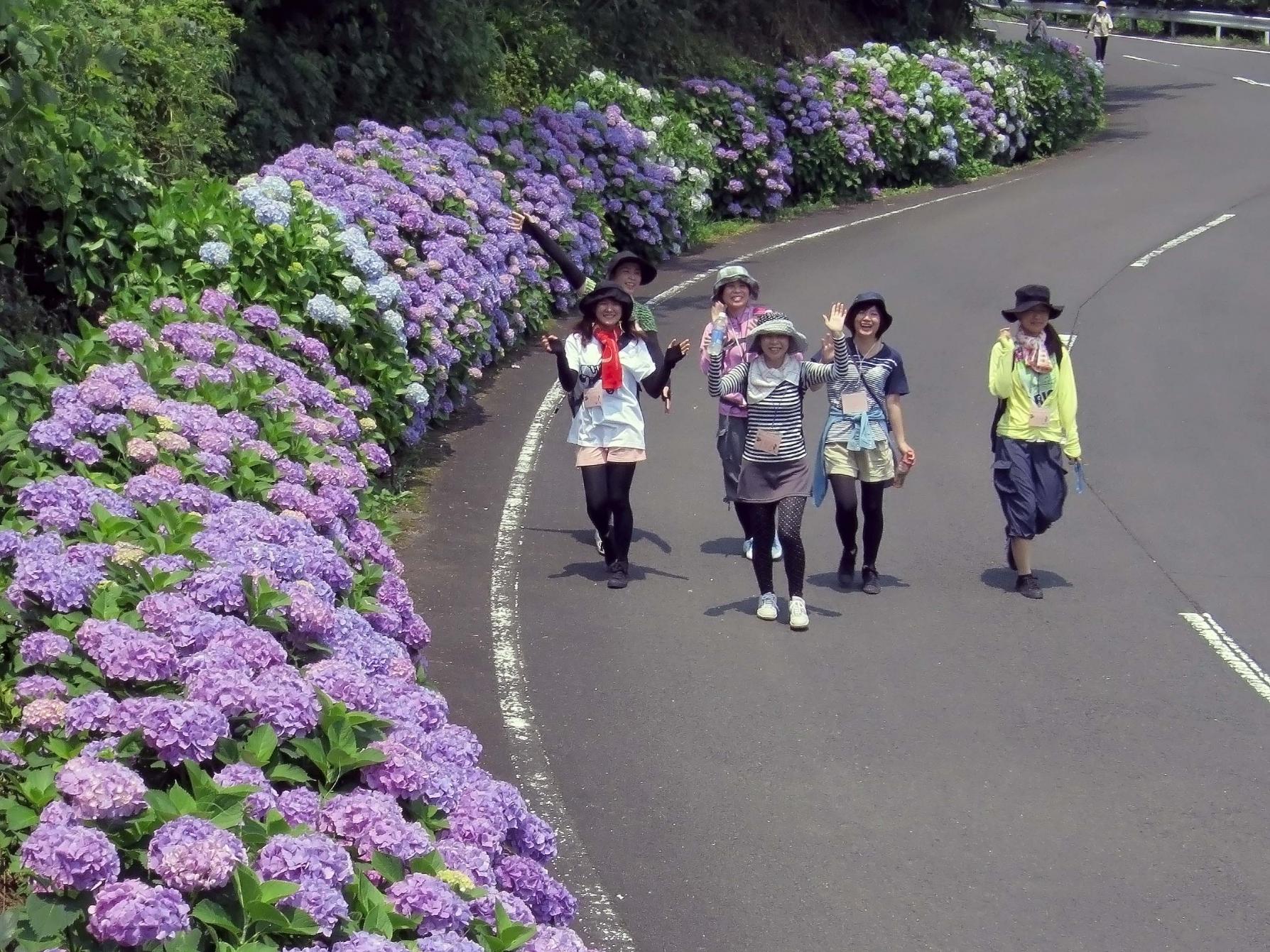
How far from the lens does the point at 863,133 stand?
25688mm

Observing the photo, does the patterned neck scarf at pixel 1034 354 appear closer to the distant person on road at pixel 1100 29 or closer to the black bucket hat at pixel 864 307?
the black bucket hat at pixel 864 307

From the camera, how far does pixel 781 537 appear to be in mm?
9742

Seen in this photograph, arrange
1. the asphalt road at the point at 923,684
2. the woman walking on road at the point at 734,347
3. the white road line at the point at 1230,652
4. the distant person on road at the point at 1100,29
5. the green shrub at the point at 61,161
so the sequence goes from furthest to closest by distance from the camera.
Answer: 1. the distant person on road at the point at 1100,29
2. the woman walking on road at the point at 734,347
3. the white road line at the point at 1230,652
4. the green shrub at the point at 61,161
5. the asphalt road at the point at 923,684

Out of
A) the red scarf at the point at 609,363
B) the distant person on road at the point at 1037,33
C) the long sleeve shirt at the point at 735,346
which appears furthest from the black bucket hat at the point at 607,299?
the distant person on road at the point at 1037,33

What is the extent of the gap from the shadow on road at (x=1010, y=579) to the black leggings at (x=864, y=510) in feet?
2.63

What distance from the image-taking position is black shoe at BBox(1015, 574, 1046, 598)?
34.6ft

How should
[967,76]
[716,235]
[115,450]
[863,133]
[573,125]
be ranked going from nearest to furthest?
[115,450] → [573,125] → [716,235] → [863,133] → [967,76]

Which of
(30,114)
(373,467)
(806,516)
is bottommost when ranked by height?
(806,516)

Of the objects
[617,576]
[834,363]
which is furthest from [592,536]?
[834,363]

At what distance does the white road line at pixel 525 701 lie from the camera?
669 centimetres

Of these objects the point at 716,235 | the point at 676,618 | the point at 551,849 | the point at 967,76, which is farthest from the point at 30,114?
the point at 967,76

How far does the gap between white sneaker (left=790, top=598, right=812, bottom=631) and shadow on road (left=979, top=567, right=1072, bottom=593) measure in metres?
1.57

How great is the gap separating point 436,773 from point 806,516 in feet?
23.5

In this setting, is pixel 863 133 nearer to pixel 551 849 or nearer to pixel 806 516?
pixel 806 516
